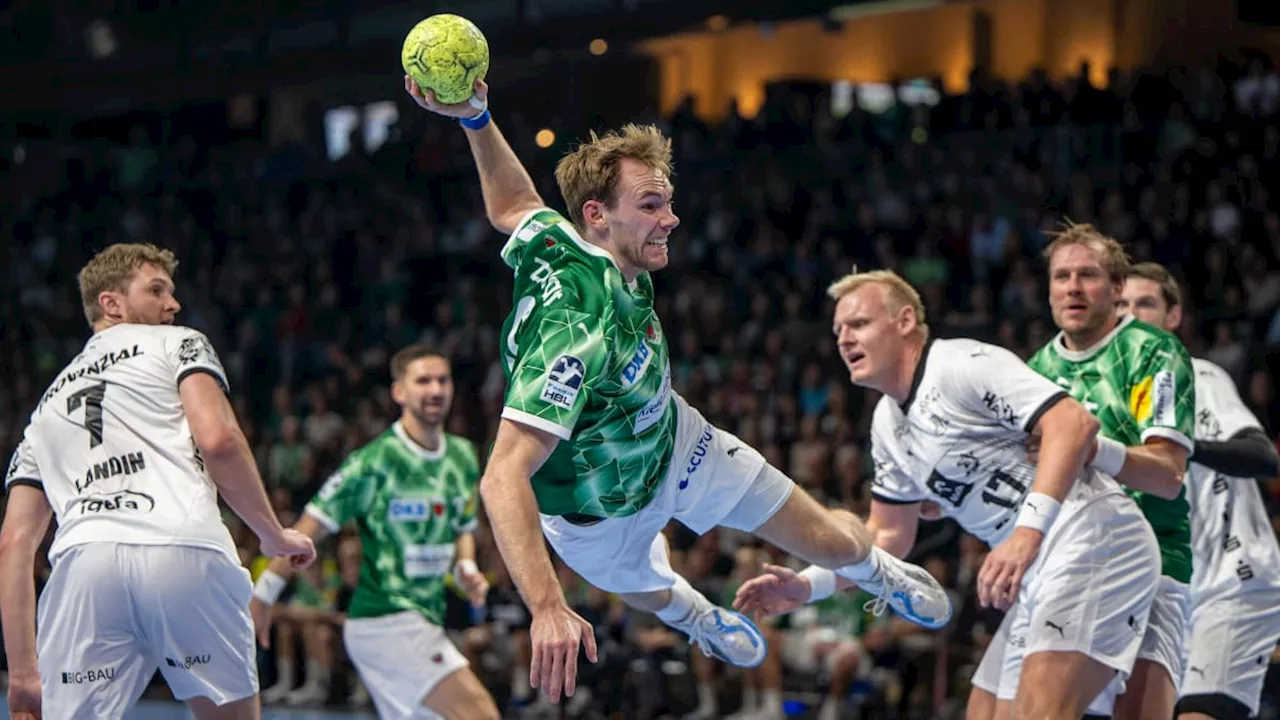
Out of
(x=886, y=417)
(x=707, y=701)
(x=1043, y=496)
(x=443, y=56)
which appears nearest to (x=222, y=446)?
(x=443, y=56)

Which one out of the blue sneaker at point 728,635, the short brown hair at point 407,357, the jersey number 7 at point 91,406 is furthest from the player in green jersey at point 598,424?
the short brown hair at point 407,357

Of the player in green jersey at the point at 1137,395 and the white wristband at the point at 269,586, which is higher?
the player in green jersey at the point at 1137,395

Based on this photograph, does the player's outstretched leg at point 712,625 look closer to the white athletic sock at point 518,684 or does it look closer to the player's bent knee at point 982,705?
the player's bent knee at point 982,705

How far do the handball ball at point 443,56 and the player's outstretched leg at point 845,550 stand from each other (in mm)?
1864

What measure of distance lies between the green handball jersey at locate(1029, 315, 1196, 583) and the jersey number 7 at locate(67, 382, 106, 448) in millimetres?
3929

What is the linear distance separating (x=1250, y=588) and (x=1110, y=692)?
135 centimetres

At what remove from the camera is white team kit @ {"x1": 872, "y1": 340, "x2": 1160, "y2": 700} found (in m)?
6.20

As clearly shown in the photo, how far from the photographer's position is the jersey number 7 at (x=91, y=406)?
20.0ft

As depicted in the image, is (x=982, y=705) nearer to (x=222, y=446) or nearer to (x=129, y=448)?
(x=222, y=446)

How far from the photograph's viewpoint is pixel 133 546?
5.91m

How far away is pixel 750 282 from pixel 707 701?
5.83 meters

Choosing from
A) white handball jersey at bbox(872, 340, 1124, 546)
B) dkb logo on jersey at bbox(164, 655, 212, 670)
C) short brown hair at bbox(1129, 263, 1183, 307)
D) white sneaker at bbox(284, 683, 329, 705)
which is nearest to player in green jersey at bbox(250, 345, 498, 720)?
dkb logo on jersey at bbox(164, 655, 212, 670)

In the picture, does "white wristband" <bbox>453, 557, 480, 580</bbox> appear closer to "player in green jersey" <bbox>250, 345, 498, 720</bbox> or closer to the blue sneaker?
"player in green jersey" <bbox>250, 345, 498, 720</bbox>

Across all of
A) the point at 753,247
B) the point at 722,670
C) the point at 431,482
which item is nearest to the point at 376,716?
the point at 722,670
